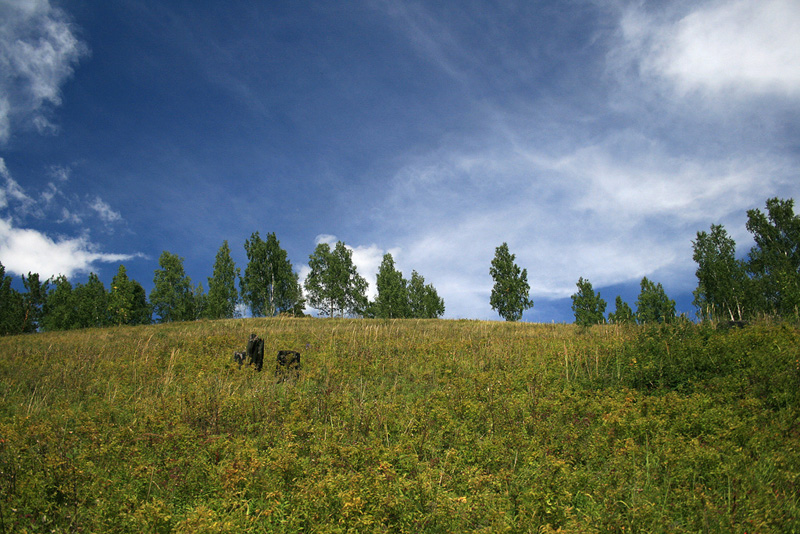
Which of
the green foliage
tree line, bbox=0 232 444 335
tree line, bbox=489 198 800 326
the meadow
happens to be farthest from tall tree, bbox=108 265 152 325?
Result: tree line, bbox=489 198 800 326

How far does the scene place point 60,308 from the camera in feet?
148

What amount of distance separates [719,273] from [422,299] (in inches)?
1352

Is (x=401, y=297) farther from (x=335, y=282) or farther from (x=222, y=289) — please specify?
(x=222, y=289)

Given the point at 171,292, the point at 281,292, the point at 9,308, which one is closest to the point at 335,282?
the point at 281,292

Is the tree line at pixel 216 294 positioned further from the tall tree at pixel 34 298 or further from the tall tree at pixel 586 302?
the tall tree at pixel 586 302

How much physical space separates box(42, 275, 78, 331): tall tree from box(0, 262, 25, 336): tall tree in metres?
2.51

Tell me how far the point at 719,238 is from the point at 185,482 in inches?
2093

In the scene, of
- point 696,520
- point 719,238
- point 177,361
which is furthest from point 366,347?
point 719,238

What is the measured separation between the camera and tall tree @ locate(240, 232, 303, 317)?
48.0m

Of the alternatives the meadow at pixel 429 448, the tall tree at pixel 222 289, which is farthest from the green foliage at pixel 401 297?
the meadow at pixel 429 448

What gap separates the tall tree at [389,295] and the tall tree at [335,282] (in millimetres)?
2525

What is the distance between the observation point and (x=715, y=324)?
1132 centimetres

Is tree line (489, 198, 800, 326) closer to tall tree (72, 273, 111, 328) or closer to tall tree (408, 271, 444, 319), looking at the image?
tall tree (408, 271, 444, 319)

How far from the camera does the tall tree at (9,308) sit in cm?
4433
